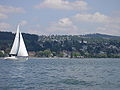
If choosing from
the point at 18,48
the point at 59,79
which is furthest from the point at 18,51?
the point at 59,79

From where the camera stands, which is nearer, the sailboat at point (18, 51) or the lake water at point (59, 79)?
the lake water at point (59, 79)

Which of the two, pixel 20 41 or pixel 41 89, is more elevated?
pixel 20 41

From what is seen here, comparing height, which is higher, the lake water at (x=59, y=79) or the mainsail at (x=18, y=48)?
the mainsail at (x=18, y=48)

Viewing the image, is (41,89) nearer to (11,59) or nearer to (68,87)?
(68,87)

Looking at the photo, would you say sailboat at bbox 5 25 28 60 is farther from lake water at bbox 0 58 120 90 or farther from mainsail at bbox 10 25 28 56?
lake water at bbox 0 58 120 90

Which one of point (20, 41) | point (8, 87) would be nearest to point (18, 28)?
point (20, 41)

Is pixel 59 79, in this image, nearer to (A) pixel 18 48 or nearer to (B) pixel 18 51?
(B) pixel 18 51

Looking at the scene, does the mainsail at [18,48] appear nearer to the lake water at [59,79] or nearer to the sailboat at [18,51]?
the sailboat at [18,51]

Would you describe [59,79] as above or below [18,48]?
below

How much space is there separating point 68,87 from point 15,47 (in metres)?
86.8

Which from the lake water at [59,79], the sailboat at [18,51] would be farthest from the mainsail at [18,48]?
the lake water at [59,79]

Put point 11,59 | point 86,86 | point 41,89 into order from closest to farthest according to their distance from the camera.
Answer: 1. point 41,89
2. point 86,86
3. point 11,59

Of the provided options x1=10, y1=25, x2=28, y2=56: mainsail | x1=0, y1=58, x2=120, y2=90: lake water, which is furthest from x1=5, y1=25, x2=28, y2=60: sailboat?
x1=0, y1=58, x2=120, y2=90: lake water

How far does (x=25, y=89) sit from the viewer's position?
106 ft
